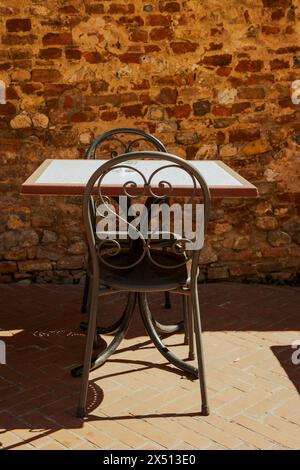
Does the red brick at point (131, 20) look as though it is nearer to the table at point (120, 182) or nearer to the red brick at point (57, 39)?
the red brick at point (57, 39)

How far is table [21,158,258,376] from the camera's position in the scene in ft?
8.62

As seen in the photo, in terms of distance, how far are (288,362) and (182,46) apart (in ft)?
7.40

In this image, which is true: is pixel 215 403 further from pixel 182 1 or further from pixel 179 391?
pixel 182 1

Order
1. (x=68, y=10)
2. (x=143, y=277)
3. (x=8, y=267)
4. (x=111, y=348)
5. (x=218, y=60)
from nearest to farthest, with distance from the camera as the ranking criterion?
(x=143, y=277), (x=111, y=348), (x=68, y=10), (x=218, y=60), (x=8, y=267)

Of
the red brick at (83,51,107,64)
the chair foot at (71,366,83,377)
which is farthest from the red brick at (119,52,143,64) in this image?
the chair foot at (71,366,83,377)

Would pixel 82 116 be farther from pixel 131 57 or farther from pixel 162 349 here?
pixel 162 349

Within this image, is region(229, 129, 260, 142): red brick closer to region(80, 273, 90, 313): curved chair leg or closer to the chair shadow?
region(80, 273, 90, 313): curved chair leg

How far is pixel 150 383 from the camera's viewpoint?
2.95 meters

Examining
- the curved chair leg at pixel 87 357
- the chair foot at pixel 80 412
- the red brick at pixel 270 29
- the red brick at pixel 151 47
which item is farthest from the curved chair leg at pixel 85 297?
the red brick at pixel 270 29

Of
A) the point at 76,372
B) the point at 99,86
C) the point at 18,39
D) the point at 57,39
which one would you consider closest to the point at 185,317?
the point at 76,372

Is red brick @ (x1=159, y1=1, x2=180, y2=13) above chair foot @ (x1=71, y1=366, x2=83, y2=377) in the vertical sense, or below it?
above

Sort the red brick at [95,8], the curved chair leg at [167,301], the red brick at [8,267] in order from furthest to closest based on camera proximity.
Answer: the red brick at [8,267] < the red brick at [95,8] < the curved chair leg at [167,301]

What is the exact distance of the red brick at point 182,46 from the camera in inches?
165

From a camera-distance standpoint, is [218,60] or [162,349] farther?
[218,60]
